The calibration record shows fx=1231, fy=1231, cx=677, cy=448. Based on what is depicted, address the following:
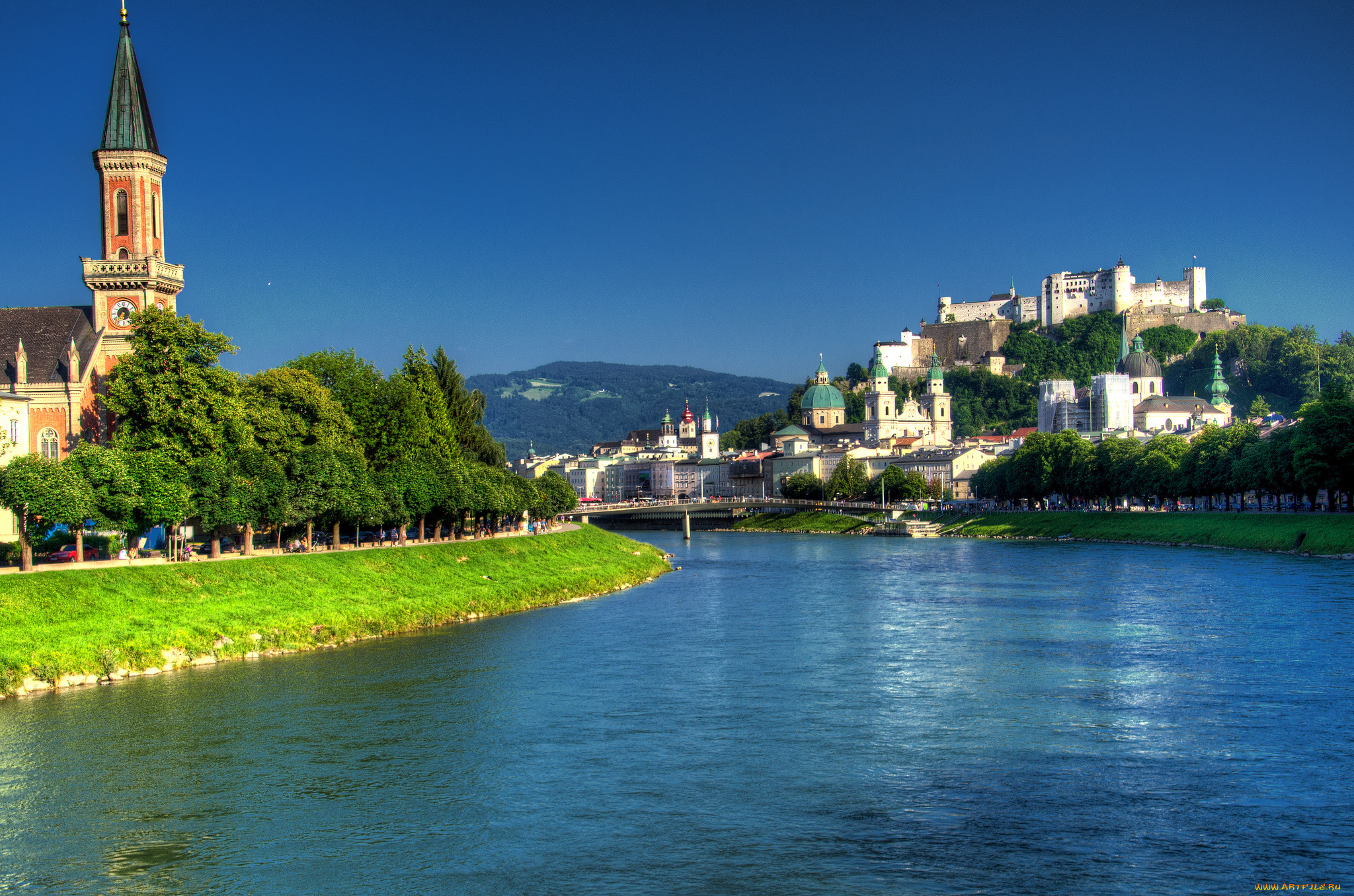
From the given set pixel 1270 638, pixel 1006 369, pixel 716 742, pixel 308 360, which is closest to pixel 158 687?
pixel 716 742

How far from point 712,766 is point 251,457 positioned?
27.5 meters

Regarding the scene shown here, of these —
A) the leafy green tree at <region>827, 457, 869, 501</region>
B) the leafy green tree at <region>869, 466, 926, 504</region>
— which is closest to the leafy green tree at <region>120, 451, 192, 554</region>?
the leafy green tree at <region>869, 466, 926, 504</region>

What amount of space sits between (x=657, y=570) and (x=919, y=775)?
4611 cm

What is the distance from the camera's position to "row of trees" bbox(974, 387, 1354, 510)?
6356 cm

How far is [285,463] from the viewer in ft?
149

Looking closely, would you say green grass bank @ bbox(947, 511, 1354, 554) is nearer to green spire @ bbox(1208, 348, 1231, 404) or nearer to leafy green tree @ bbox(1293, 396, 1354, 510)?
leafy green tree @ bbox(1293, 396, 1354, 510)

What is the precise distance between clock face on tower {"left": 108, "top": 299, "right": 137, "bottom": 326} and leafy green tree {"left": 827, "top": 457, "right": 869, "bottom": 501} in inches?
3852

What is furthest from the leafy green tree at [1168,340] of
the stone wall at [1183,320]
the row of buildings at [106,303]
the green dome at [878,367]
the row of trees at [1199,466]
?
the row of buildings at [106,303]

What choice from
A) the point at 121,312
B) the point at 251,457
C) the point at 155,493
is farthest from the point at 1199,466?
the point at 155,493

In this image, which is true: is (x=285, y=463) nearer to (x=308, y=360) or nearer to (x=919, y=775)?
(x=308, y=360)

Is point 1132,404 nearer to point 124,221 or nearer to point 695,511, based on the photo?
point 695,511

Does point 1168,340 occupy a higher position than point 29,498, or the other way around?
point 1168,340

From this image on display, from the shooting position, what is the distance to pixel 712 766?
20641 millimetres

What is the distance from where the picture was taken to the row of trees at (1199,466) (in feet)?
209
